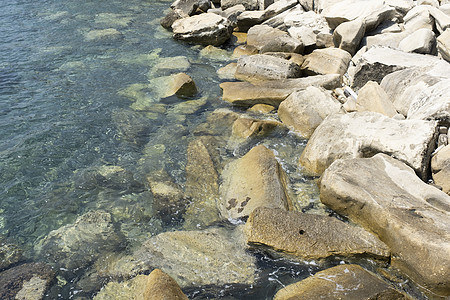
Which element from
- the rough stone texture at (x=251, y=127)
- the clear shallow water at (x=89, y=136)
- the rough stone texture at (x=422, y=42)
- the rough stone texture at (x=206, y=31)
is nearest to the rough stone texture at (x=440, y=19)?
the rough stone texture at (x=422, y=42)

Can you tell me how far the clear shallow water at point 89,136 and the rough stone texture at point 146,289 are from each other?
321 millimetres

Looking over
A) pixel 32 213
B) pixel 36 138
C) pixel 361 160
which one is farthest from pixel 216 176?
pixel 36 138

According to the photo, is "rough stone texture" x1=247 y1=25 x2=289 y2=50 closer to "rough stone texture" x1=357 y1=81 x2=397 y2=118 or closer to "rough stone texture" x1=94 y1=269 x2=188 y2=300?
"rough stone texture" x1=357 y1=81 x2=397 y2=118

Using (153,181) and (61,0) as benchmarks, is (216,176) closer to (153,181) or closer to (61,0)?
(153,181)

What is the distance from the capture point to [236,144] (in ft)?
24.7

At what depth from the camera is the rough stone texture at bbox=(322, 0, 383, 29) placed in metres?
10.1

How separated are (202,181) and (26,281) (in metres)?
2.87

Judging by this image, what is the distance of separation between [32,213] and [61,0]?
13.4 meters

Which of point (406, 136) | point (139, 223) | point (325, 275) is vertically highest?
point (406, 136)

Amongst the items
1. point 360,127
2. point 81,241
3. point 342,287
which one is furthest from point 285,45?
point 342,287

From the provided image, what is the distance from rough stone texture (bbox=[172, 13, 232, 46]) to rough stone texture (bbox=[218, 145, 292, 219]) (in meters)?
7.12

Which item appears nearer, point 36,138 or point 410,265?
point 410,265

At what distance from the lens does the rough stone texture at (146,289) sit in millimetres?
4039

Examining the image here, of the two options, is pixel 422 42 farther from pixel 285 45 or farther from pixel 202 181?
pixel 202 181
